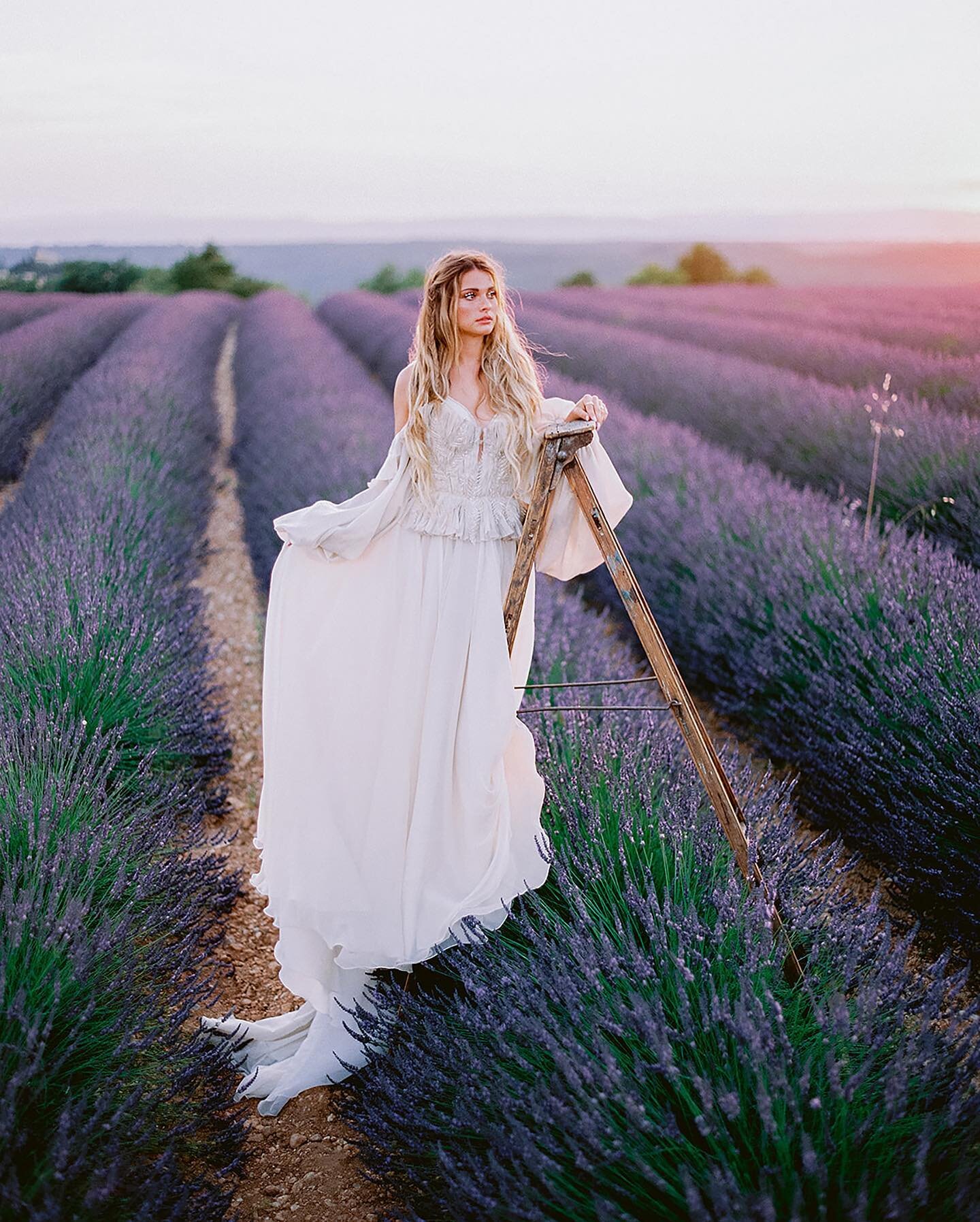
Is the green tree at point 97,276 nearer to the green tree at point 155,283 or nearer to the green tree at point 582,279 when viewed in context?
the green tree at point 155,283

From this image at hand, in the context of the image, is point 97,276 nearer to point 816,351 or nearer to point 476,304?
point 816,351

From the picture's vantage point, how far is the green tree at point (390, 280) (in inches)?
1072

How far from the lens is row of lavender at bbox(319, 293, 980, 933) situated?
227 centimetres

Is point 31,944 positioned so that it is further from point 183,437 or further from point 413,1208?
point 183,437

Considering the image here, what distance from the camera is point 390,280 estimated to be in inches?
1102

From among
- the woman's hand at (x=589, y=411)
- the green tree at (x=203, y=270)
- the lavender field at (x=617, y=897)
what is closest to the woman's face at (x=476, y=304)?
the woman's hand at (x=589, y=411)

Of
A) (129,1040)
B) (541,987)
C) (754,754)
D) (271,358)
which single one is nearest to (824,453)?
(754,754)

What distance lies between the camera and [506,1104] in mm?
1302

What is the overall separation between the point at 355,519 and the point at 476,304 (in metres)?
0.50

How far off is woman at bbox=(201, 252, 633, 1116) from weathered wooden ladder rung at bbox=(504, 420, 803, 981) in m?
0.11

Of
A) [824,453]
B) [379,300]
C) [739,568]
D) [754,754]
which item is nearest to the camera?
[754,754]

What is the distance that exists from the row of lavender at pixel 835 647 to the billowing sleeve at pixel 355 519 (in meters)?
1.37

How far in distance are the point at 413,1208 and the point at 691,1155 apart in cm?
49

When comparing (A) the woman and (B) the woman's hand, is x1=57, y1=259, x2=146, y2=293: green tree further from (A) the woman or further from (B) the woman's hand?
(B) the woman's hand
